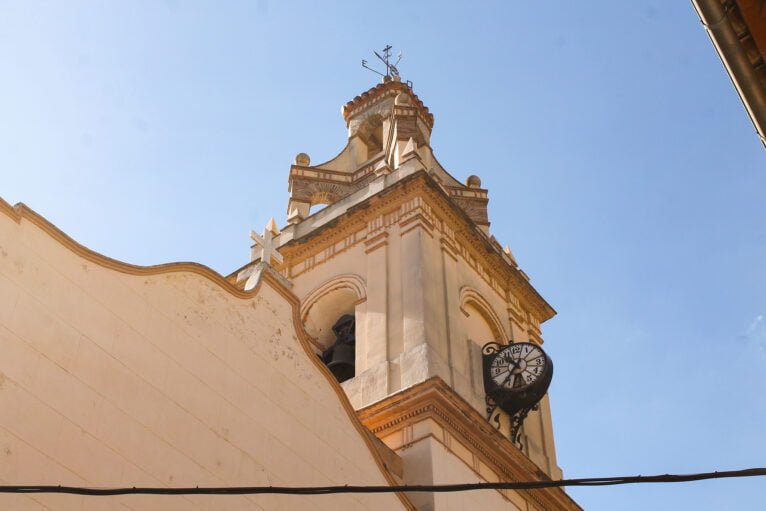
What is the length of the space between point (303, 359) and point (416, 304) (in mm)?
4406

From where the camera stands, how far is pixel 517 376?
1780 centimetres

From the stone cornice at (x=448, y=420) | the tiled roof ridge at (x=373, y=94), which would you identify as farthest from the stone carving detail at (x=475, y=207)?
the stone cornice at (x=448, y=420)

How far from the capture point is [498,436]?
16.5m

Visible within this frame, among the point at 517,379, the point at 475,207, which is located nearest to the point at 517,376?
the point at 517,379

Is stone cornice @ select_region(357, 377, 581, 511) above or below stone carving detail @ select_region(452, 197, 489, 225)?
below

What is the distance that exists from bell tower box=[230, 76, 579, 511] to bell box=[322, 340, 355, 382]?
0.10ft

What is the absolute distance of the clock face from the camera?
17641 millimetres

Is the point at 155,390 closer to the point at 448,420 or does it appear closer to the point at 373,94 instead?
the point at 448,420

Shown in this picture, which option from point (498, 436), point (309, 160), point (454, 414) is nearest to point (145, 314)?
point (454, 414)

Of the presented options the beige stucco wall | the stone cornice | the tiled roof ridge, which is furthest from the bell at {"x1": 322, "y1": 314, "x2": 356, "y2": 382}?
the tiled roof ridge

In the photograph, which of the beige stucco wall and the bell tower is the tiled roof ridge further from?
the beige stucco wall

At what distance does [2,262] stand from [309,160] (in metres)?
14.6

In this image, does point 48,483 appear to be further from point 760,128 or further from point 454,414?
point 454,414

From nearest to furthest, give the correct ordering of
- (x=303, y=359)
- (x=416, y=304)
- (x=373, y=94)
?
(x=303, y=359)
(x=416, y=304)
(x=373, y=94)
